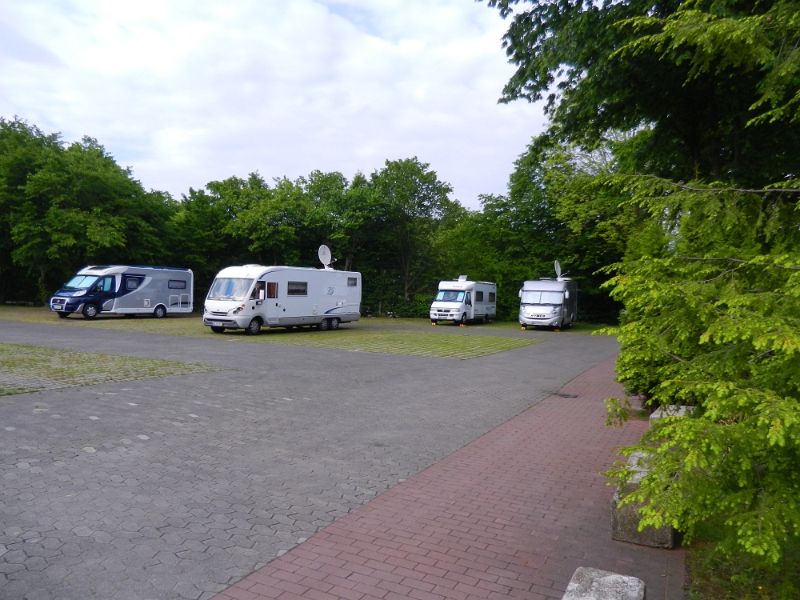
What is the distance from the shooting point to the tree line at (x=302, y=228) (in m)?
33.6

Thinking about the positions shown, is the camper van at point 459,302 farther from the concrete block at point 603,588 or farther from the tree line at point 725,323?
the concrete block at point 603,588

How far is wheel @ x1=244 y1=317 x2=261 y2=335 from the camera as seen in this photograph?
22.9 m

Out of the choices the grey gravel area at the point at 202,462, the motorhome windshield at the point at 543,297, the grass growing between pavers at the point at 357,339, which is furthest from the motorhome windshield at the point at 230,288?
the motorhome windshield at the point at 543,297

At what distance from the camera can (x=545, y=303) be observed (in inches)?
1223

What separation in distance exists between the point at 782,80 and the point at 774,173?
223 inches

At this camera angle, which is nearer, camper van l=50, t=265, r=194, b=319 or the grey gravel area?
the grey gravel area

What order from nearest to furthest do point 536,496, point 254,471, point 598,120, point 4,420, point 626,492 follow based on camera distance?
point 626,492, point 536,496, point 254,471, point 4,420, point 598,120

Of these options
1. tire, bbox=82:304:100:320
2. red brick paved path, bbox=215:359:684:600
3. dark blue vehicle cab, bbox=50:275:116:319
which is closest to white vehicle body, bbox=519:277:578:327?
dark blue vehicle cab, bbox=50:275:116:319

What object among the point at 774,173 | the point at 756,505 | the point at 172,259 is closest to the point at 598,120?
the point at 774,173

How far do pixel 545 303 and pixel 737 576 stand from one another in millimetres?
28132

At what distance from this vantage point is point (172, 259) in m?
38.9

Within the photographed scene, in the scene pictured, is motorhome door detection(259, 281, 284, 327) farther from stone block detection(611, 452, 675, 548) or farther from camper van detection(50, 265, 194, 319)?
stone block detection(611, 452, 675, 548)

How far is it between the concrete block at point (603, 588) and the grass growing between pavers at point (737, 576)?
2.01 feet

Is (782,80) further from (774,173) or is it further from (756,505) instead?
(774,173)
